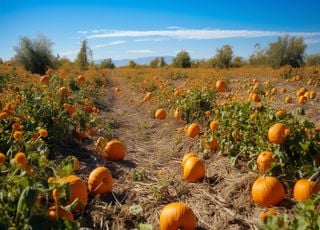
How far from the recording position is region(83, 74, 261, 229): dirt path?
3.84 metres

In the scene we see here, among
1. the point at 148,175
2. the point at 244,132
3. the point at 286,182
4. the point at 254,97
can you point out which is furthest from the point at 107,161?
the point at 254,97

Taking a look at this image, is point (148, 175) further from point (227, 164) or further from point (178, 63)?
point (178, 63)

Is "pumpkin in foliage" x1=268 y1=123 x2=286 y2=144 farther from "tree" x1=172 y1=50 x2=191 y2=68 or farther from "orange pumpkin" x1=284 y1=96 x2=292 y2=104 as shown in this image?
"tree" x1=172 y1=50 x2=191 y2=68

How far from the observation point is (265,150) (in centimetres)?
470

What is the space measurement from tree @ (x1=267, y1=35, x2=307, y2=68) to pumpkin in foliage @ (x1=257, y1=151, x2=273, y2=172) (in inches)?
999

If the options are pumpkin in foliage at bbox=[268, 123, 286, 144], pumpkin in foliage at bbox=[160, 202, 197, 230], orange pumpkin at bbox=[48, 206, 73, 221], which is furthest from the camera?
pumpkin in foliage at bbox=[268, 123, 286, 144]

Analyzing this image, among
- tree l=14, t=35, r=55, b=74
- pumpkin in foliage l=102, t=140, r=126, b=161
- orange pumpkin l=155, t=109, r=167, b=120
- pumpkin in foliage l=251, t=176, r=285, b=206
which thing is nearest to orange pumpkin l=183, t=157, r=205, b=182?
pumpkin in foliage l=251, t=176, r=285, b=206

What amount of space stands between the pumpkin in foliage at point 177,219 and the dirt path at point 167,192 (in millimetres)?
170

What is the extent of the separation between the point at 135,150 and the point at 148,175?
1685mm

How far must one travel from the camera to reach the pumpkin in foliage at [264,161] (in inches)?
173

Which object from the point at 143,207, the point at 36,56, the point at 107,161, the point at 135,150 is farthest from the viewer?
the point at 36,56

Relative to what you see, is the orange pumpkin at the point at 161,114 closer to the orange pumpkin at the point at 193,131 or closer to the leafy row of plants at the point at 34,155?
the leafy row of plants at the point at 34,155

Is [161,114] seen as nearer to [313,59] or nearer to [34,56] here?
[34,56]

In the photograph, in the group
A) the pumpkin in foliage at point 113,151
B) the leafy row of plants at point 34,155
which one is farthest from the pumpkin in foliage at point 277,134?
the pumpkin in foliage at point 113,151
